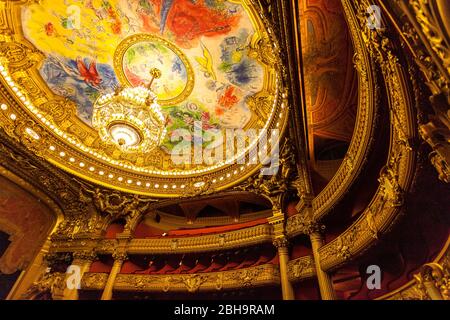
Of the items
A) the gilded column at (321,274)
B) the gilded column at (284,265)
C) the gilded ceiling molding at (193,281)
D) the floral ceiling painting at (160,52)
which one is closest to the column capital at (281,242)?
the gilded column at (284,265)

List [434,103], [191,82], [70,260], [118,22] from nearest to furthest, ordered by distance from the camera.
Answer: [434,103] → [118,22] → [70,260] → [191,82]

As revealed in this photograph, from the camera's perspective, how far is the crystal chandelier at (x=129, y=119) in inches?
269

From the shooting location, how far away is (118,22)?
7980 mm

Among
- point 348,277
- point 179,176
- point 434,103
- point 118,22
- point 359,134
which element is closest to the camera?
point 434,103

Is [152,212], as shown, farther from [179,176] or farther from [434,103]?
[434,103]

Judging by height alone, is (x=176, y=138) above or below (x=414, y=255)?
above

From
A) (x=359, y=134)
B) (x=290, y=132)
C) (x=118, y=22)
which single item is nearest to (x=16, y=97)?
(x=118, y=22)

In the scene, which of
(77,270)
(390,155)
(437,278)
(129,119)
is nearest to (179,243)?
(77,270)

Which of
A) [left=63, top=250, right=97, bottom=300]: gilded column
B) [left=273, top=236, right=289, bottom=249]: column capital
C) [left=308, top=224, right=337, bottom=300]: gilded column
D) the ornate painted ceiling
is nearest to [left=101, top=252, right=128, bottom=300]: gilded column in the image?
[left=63, top=250, right=97, bottom=300]: gilded column

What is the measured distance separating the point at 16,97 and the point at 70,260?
18.0ft

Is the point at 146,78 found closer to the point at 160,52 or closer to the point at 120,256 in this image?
the point at 160,52

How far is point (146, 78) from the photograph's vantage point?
9.26m

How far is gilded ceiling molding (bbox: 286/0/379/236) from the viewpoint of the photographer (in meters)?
3.57

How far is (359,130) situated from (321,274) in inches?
109
